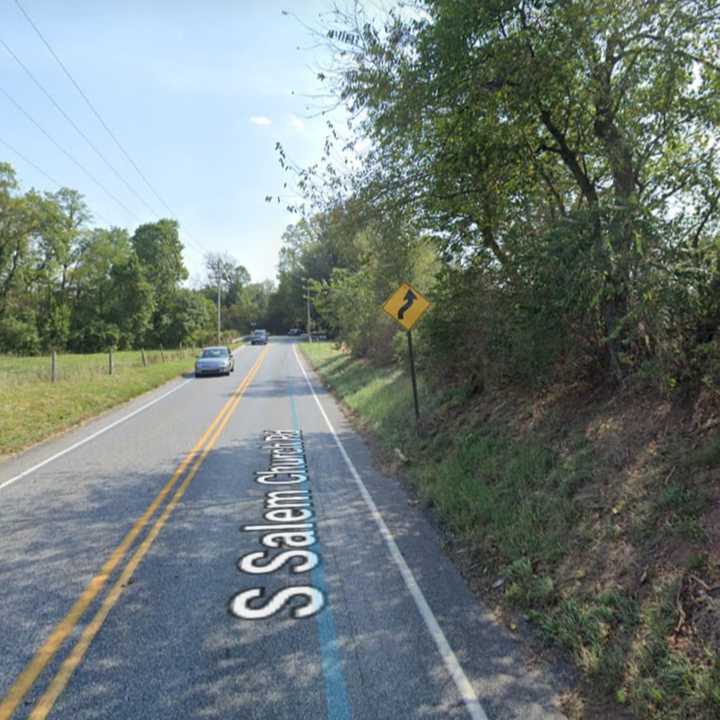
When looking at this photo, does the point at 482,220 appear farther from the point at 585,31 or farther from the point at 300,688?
the point at 300,688

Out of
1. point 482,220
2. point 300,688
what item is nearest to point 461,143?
point 482,220

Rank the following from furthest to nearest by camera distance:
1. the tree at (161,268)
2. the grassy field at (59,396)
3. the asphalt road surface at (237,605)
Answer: the tree at (161,268), the grassy field at (59,396), the asphalt road surface at (237,605)

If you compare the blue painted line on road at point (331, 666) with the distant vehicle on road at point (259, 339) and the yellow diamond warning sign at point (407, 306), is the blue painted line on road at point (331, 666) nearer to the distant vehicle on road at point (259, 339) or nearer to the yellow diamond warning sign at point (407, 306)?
the yellow diamond warning sign at point (407, 306)

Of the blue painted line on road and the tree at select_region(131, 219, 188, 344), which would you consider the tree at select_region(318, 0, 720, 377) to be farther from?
the tree at select_region(131, 219, 188, 344)

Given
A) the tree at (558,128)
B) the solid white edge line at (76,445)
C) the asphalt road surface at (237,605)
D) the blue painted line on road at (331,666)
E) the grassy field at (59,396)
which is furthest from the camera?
the grassy field at (59,396)

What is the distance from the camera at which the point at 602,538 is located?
462cm

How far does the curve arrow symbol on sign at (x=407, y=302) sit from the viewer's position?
32.9 ft

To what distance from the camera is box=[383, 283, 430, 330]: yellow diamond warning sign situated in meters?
9.99

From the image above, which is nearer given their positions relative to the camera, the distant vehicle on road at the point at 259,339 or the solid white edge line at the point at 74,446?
the solid white edge line at the point at 74,446

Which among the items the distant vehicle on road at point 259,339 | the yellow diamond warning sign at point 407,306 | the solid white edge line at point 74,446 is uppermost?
the yellow diamond warning sign at point 407,306

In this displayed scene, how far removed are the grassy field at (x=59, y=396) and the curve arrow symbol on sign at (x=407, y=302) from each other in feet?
27.5

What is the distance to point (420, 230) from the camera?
10055mm

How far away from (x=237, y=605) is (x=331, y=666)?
1.14 metres

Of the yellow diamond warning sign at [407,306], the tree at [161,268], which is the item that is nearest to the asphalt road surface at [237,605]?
the yellow diamond warning sign at [407,306]
